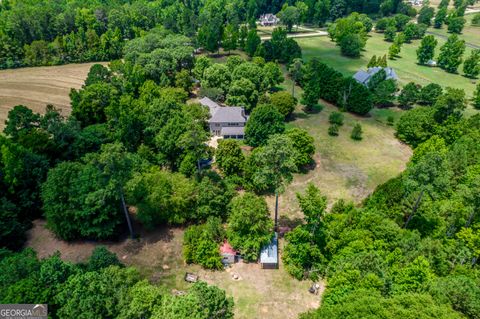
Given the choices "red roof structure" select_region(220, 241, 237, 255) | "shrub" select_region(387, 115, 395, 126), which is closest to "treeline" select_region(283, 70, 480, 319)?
"red roof structure" select_region(220, 241, 237, 255)

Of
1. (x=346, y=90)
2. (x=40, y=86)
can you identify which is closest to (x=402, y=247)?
(x=346, y=90)

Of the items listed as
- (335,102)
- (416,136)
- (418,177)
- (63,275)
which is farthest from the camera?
(335,102)

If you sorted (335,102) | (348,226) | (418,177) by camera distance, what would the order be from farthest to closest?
(335,102) → (348,226) → (418,177)

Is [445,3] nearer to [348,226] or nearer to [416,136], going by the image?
[416,136]

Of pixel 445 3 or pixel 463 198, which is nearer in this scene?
pixel 463 198

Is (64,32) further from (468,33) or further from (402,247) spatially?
(468,33)

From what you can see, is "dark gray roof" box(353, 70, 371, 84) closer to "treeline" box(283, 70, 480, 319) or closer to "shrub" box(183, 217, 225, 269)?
"treeline" box(283, 70, 480, 319)

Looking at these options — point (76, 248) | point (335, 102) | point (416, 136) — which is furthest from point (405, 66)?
point (76, 248)
